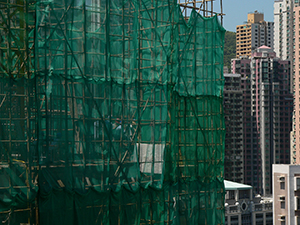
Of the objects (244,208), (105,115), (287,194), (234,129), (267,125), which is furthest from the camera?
(267,125)

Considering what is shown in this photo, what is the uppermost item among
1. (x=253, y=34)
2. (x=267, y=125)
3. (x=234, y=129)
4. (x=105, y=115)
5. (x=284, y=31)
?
(x=253, y=34)

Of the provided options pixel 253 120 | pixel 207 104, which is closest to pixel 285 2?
pixel 253 120

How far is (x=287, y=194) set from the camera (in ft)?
122

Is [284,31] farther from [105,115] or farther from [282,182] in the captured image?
[105,115]

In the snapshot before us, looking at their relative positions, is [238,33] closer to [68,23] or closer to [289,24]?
[289,24]

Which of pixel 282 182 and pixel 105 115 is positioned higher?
pixel 105 115

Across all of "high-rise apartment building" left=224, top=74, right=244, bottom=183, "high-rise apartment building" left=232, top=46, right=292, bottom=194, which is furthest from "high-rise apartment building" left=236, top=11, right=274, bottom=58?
"high-rise apartment building" left=224, top=74, right=244, bottom=183

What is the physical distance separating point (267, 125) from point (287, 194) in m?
51.3

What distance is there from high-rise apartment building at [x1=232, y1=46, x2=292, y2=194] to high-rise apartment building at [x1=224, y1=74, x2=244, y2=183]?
61.1 inches

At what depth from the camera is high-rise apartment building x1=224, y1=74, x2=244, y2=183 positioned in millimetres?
84875

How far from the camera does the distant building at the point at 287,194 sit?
36750 mm

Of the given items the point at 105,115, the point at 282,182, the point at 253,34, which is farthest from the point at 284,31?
the point at 105,115

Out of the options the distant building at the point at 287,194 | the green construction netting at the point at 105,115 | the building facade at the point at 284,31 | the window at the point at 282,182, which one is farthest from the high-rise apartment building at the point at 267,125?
the green construction netting at the point at 105,115

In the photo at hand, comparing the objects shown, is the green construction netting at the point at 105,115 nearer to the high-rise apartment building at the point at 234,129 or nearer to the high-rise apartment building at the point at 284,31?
the high-rise apartment building at the point at 234,129
